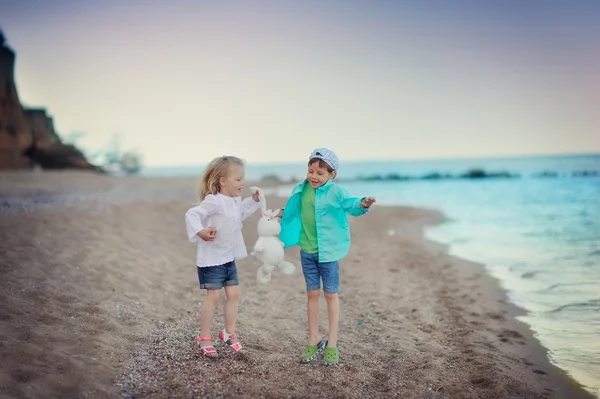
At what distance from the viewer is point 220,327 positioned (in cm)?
489

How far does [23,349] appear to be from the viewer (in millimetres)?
3791

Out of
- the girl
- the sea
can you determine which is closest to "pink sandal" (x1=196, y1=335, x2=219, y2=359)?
the girl

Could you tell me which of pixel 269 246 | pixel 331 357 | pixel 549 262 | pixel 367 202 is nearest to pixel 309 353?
pixel 331 357

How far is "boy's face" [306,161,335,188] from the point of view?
4.04m

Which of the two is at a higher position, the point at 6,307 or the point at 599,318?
the point at 6,307

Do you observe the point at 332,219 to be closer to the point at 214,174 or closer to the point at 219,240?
the point at 219,240

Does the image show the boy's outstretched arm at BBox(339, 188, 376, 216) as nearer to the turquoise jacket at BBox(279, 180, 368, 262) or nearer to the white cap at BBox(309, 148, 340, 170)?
the turquoise jacket at BBox(279, 180, 368, 262)

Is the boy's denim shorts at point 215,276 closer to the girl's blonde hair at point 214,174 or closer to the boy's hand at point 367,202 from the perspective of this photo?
the girl's blonde hair at point 214,174

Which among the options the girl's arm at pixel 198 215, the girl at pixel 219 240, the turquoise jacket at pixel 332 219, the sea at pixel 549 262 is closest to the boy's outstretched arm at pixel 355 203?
the turquoise jacket at pixel 332 219

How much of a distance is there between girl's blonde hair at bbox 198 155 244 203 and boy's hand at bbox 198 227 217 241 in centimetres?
39

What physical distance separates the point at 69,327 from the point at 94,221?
472 centimetres

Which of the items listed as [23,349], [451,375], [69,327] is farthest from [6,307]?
[451,375]

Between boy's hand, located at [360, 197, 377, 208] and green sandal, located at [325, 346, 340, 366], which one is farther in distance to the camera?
green sandal, located at [325, 346, 340, 366]

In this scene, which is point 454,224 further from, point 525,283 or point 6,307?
point 6,307
